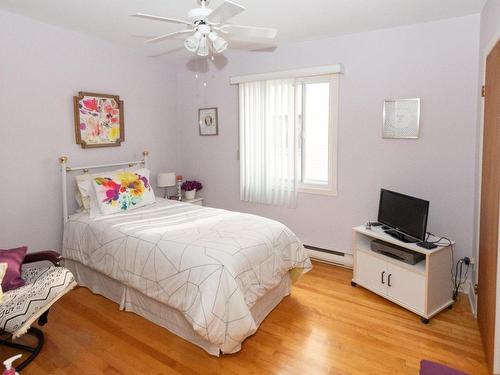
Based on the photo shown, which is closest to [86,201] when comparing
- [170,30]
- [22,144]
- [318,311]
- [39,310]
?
[22,144]

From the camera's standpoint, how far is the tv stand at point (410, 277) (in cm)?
264

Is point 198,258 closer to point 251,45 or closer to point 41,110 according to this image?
point 41,110

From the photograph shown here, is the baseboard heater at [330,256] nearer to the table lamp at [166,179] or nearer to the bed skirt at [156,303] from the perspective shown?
the bed skirt at [156,303]

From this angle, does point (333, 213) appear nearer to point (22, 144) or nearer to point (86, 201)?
point (86, 201)

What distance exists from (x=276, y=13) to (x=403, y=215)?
1995mm

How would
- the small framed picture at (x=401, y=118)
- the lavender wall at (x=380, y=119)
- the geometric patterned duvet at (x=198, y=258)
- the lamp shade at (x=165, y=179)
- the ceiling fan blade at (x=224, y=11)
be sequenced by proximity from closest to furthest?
Answer: the ceiling fan blade at (x=224, y=11)
the geometric patterned duvet at (x=198, y=258)
the lavender wall at (x=380, y=119)
the small framed picture at (x=401, y=118)
the lamp shade at (x=165, y=179)

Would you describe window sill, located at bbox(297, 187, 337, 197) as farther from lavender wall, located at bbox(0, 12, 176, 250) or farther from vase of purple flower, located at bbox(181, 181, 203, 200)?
lavender wall, located at bbox(0, 12, 176, 250)

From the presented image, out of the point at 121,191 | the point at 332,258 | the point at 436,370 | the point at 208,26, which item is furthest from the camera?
the point at 332,258

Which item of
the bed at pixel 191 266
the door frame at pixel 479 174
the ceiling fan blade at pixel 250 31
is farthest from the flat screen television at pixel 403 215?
the ceiling fan blade at pixel 250 31

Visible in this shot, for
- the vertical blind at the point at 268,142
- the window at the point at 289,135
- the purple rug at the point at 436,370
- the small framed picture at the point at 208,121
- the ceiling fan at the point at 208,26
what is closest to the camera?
the purple rug at the point at 436,370

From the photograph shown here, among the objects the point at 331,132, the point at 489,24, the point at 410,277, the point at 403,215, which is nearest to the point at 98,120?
the point at 331,132

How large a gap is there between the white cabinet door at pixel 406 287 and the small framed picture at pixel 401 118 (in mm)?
1204

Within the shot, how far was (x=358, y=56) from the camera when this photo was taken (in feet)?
11.1

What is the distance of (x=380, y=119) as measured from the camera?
10.9 feet
